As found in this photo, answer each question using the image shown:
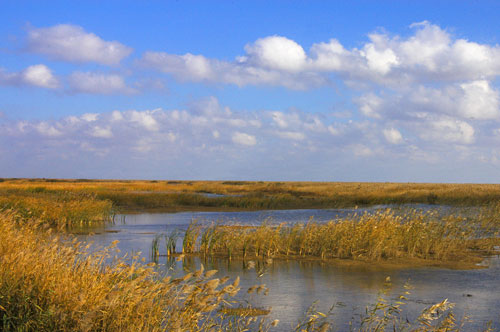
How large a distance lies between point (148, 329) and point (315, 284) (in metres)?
5.68

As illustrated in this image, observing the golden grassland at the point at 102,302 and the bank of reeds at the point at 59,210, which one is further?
the bank of reeds at the point at 59,210

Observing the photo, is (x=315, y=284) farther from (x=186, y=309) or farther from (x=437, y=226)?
(x=437, y=226)

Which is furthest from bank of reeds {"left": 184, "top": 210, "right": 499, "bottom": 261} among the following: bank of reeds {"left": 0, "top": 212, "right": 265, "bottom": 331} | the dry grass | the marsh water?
bank of reeds {"left": 0, "top": 212, "right": 265, "bottom": 331}

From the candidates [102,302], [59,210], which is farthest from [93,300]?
[59,210]

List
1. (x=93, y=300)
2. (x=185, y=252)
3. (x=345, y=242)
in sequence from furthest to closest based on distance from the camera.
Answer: (x=185, y=252) → (x=345, y=242) → (x=93, y=300)

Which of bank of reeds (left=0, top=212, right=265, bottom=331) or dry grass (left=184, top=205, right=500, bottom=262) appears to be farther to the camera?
dry grass (left=184, top=205, right=500, bottom=262)

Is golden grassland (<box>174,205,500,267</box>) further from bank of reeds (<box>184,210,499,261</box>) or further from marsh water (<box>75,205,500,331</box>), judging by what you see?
marsh water (<box>75,205,500,331</box>)

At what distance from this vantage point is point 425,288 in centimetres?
998

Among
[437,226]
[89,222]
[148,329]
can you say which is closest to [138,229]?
[89,222]

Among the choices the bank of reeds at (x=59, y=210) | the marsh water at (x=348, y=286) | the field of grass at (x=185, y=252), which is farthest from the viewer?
the bank of reeds at (x=59, y=210)

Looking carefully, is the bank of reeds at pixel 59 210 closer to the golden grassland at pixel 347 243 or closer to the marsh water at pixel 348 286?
the marsh water at pixel 348 286

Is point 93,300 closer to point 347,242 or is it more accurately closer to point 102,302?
point 102,302

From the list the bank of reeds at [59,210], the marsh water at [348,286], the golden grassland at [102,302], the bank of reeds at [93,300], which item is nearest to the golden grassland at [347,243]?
the marsh water at [348,286]

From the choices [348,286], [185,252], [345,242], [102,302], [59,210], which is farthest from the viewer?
[59,210]
